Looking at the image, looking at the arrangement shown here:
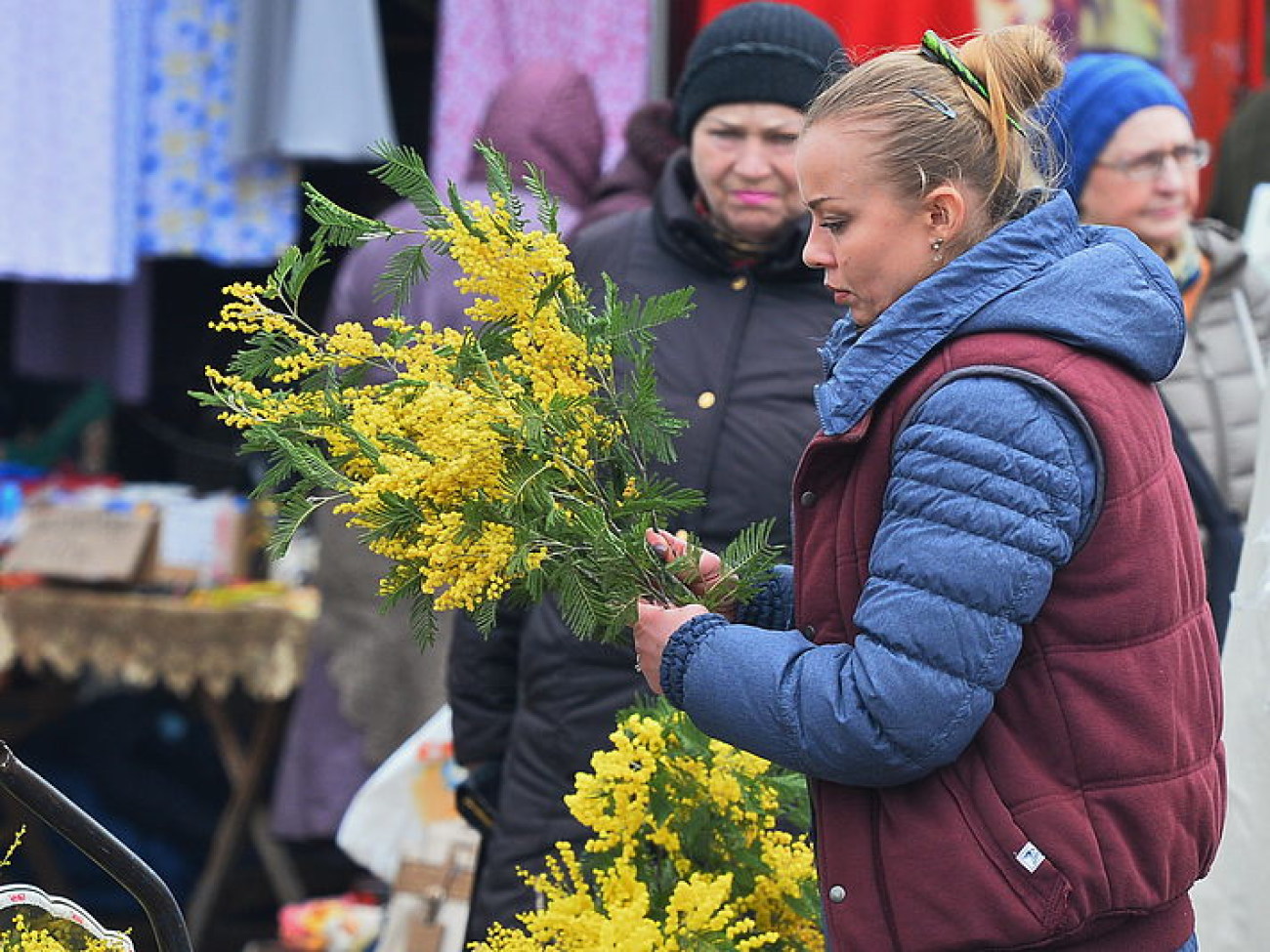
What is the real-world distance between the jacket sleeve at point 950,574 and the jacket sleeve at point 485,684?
1.14 m

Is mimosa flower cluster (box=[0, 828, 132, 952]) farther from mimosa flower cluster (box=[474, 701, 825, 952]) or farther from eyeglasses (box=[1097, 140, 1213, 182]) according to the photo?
eyeglasses (box=[1097, 140, 1213, 182])

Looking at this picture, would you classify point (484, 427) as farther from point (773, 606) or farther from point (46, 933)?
point (46, 933)

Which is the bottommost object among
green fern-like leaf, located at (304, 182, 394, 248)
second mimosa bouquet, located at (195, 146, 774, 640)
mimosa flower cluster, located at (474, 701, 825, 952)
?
mimosa flower cluster, located at (474, 701, 825, 952)

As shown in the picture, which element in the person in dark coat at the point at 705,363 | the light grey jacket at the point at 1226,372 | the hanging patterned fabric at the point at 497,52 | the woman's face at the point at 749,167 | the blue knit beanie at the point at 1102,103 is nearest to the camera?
the person in dark coat at the point at 705,363

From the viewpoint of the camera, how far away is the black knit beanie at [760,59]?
248 cm

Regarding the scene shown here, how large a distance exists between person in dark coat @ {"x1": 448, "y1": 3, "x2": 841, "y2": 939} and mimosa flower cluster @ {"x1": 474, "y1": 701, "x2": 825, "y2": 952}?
51 centimetres

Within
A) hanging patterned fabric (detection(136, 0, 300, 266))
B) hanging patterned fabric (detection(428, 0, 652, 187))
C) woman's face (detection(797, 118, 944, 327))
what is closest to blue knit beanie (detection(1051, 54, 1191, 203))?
hanging patterned fabric (detection(428, 0, 652, 187))

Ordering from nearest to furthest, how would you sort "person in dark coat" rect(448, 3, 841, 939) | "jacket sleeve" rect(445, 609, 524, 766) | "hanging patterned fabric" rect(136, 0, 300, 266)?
"person in dark coat" rect(448, 3, 841, 939) < "jacket sleeve" rect(445, 609, 524, 766) < "hanging patterned fabric" rect(136, 0, 300, 266)

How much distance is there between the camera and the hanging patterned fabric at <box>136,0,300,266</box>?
13.9ft

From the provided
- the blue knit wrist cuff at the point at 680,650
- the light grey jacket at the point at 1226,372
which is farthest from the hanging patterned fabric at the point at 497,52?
the blue knit wrist cuff at the point at 680,650

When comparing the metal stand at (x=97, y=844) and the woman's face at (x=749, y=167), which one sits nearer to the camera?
the metal stand at (x=97, y=844)

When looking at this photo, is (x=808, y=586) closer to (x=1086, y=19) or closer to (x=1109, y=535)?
(x=1109, y=535)

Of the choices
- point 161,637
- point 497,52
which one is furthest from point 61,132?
point 161,637

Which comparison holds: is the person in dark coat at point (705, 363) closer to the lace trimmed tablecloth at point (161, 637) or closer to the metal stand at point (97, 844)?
the metal stand at point (97, 844)
